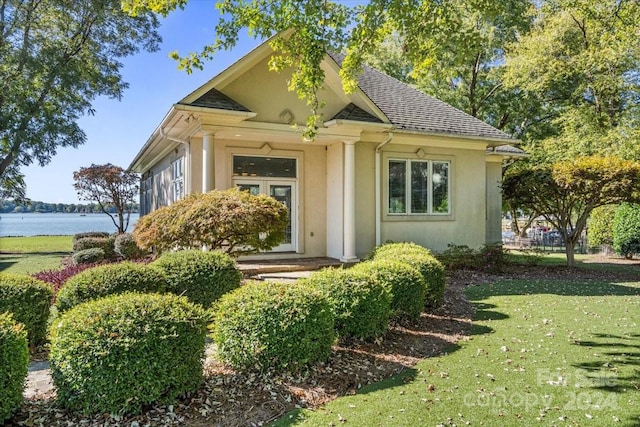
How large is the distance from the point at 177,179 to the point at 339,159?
5.43 m

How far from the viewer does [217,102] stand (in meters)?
10.3

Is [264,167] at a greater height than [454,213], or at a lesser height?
greater

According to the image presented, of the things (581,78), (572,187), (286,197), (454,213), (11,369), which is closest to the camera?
(11,369)

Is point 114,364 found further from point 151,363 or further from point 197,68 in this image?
point 197,68

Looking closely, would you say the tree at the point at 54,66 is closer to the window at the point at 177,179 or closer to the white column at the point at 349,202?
the window at the point at 177,179

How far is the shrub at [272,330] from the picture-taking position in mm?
4398

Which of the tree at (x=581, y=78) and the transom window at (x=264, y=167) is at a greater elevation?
the tree at (x=581, y=78)

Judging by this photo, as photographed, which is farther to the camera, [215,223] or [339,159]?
[339,159]

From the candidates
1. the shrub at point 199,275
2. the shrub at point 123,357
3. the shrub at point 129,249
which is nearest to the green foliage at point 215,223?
the shrub at point 199,275

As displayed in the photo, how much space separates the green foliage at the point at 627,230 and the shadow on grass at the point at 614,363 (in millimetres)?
14058

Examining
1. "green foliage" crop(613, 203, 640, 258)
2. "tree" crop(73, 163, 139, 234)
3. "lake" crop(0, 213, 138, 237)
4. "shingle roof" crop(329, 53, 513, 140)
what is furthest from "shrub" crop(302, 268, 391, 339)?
"tree" crop(73, 163, 139, 234)

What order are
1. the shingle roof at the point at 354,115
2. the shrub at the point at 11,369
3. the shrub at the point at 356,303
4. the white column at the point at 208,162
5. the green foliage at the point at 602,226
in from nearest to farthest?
the shrub at the point at 11,369 → the shrub at the point at 356,303 → the white column at the point at 208,162 → the shingle roof at the point at 354,115 → the green foliage at the point at 602,226

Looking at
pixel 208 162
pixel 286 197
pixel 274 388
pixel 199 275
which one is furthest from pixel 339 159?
pixel 274 388

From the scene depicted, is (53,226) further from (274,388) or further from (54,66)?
(274,388)
